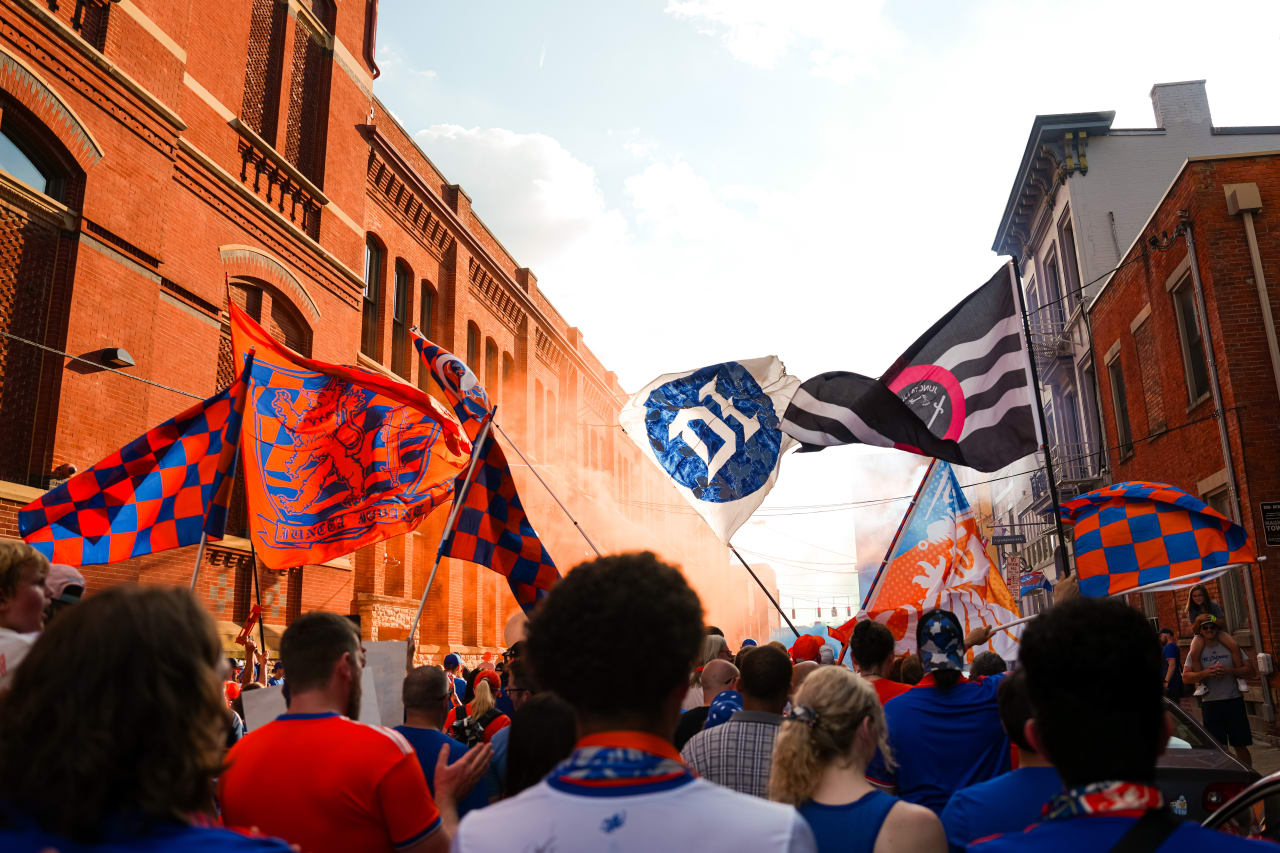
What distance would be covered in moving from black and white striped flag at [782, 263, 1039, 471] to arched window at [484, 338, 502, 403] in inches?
732

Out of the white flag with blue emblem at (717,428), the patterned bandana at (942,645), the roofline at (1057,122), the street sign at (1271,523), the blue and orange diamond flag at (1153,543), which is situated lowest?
the patterned bandana at (942,645)

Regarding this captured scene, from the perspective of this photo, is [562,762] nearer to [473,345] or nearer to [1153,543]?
[1153,543]

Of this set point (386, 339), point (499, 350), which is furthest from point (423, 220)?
point (499, 350)

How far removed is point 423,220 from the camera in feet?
74.4

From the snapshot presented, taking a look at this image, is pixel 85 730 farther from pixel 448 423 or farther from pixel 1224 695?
pixel 1224 695

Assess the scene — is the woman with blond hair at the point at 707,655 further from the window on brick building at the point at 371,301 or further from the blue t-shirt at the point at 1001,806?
the window on brick building at the point at 371,301

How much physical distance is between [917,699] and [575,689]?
294 cm

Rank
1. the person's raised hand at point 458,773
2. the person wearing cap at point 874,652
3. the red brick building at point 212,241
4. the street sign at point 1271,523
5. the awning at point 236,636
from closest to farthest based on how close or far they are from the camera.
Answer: the person's raised hand at point 458,773
the person wearing cap at point 874,652
the red brick building at point 212,241
the awning at point 236,636
the street sign at point 1271,523

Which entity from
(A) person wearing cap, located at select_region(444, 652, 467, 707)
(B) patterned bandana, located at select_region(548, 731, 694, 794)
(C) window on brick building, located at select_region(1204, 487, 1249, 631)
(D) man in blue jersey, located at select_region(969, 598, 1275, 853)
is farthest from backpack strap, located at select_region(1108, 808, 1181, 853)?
(C) window on brick building, located at select_region(1204, 487, 1249, 631)

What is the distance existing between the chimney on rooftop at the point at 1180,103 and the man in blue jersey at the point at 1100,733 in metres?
29.0

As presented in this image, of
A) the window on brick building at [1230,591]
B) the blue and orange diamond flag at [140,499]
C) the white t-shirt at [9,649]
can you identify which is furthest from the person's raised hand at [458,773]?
the window on brick building at [1230,591]

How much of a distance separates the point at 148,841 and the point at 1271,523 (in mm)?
15779

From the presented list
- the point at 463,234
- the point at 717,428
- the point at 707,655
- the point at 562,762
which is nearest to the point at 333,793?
the point at 562,762

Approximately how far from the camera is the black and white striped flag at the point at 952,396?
825 cm
